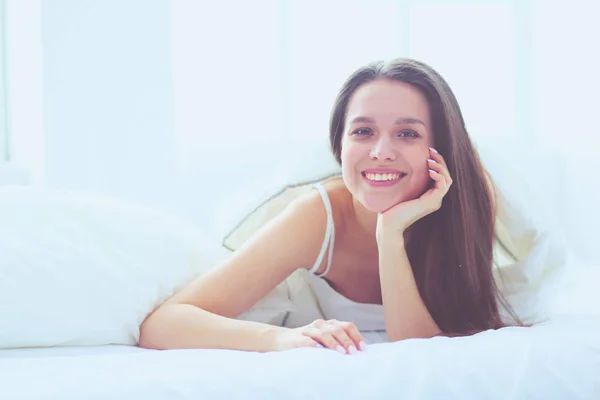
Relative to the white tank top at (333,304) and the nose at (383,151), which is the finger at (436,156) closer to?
the nose at (383,151)

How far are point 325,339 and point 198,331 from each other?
274mm

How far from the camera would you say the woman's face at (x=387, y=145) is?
1.31 m

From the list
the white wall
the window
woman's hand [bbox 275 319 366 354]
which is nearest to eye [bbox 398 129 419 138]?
woman's hand [bbox 275 319 366 354]

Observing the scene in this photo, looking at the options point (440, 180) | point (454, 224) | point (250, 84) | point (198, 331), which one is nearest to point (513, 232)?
point (454, 224)

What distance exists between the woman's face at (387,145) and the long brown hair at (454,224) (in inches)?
1.5

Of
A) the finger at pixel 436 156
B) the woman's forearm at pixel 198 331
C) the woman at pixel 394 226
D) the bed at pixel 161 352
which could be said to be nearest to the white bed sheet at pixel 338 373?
the bed at pixel 161 352

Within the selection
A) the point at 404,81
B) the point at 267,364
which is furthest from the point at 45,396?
the point at 404,81

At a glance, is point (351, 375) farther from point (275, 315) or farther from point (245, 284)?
point (275, 315)

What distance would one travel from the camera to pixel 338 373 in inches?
32.8

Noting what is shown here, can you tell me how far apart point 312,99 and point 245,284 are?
276cm

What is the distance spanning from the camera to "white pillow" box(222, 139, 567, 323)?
4.84ft

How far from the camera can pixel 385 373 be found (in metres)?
0.85

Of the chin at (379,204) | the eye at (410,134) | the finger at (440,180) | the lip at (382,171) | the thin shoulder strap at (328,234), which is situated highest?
the eye at (410,134)

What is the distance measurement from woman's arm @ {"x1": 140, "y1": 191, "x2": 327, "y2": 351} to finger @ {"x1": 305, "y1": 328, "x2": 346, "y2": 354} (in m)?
0.08
